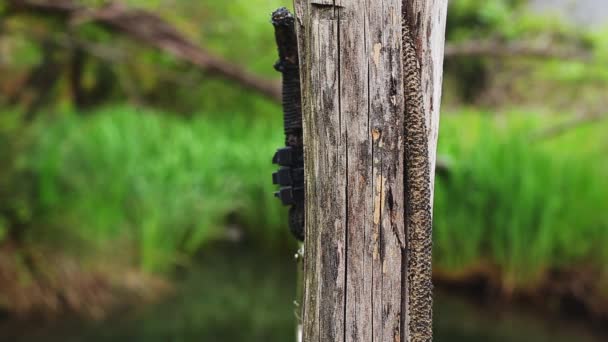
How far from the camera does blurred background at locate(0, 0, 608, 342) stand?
4.82m

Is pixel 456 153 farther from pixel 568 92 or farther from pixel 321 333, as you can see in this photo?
pixel 568 92

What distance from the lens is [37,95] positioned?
21.2 ft

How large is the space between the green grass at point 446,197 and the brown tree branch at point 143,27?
0.77 meters

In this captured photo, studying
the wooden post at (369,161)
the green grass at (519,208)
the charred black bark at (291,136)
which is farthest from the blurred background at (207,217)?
the wooden post at (369,161)

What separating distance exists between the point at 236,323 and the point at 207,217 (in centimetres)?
92

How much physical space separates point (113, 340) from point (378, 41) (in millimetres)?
3894

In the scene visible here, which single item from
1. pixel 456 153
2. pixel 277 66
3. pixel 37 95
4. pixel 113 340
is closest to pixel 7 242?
pixel 113 340

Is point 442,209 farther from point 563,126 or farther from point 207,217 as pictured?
point 207,217

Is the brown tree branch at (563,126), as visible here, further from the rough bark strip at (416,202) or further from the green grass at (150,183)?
the rough bark strip at (416,202)

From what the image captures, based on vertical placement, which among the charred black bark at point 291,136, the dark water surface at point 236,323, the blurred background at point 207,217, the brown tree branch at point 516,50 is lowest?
the dark water surface at point 236,323

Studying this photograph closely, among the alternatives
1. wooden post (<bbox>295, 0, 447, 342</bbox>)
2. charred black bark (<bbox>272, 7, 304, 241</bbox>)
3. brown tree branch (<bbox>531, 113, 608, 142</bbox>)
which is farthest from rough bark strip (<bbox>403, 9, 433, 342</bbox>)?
brown tree branch (<bbox>531, 113, 608, 142</bbox>)

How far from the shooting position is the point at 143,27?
5699 millimetres

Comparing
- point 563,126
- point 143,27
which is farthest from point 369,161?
point 563,126

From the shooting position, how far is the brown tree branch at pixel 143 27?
5387mm
